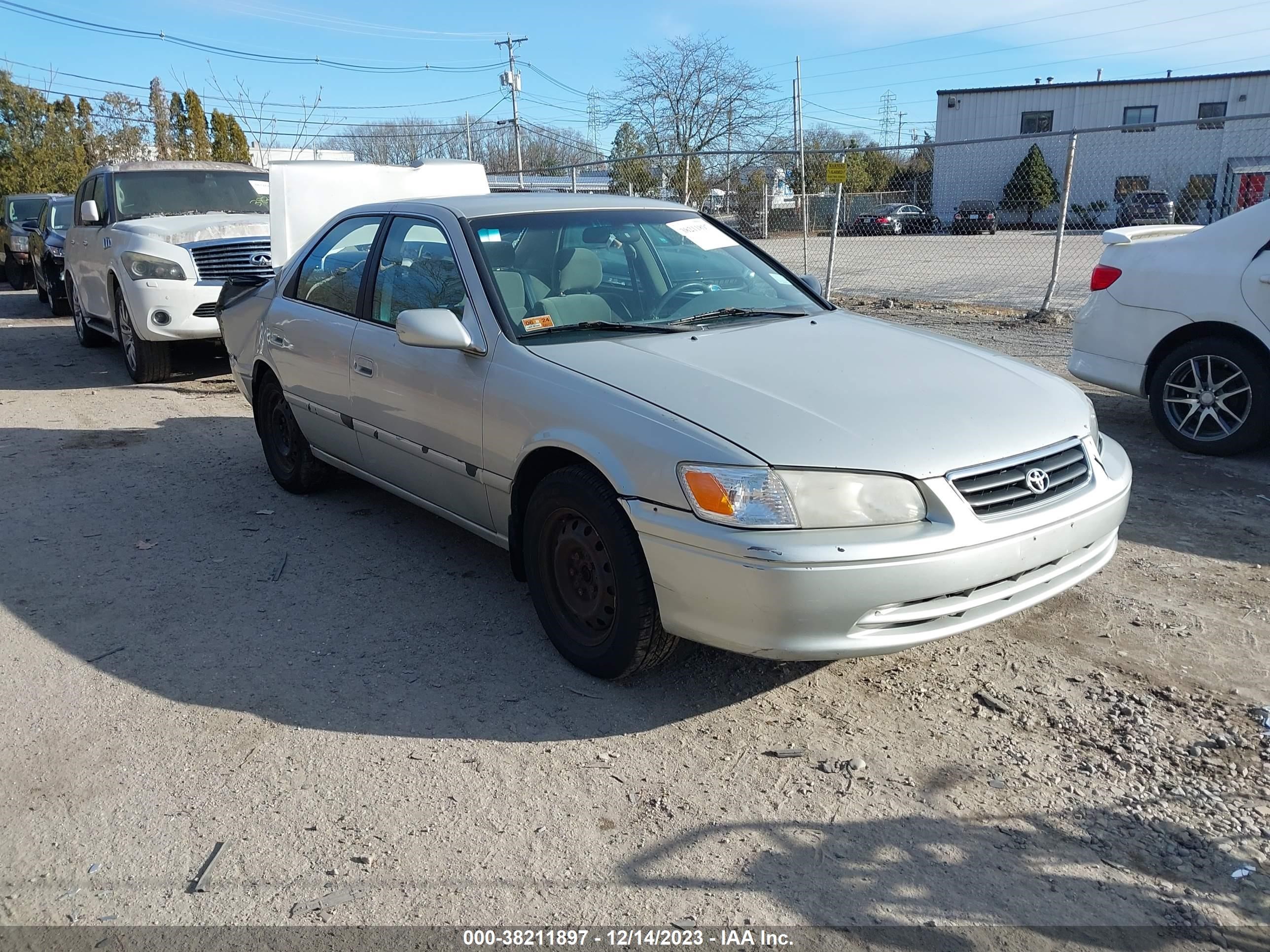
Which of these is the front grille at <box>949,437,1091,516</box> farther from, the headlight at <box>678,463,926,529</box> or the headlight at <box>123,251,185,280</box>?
the headlight at <box>123,251,185,280</box>

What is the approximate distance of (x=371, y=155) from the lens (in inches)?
1592

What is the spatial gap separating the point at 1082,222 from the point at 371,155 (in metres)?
29.2

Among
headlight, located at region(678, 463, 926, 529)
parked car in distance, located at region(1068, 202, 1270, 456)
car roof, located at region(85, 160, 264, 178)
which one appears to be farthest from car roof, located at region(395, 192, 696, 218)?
car roof, located at region(85, 160, 264, 178)

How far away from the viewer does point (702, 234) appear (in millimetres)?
4844

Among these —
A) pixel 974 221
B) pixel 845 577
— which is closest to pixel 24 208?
pixel 974 221

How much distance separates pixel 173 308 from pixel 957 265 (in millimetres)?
15263

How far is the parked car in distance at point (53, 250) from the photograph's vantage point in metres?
14.5

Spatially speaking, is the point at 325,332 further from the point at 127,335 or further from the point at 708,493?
the point at 127,335

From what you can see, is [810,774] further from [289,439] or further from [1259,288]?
[1259,288]

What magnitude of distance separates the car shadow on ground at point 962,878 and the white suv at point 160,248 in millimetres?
7834

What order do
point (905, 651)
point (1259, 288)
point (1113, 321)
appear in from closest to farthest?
point (905, 651) < point (1259, 288) < point (1113, 321)

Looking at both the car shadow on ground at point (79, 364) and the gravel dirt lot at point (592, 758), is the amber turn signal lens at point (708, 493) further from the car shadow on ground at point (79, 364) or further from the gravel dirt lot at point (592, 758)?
the car shadow on ground at point (79, 364)

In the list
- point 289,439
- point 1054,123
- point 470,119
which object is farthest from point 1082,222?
point 470,119

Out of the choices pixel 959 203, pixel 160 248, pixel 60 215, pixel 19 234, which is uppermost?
pixel 959 203
